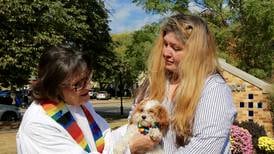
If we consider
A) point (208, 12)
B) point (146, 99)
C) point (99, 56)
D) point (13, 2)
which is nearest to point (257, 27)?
point (208, 12)

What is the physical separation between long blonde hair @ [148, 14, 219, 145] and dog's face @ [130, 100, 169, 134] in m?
0.12

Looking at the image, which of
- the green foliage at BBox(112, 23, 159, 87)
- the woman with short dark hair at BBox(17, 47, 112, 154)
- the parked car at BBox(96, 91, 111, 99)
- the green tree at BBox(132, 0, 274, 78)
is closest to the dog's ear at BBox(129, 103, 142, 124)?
the woman with short dark hair at BBox(17, 47, 112, 154)

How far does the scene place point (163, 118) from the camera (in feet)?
11.9

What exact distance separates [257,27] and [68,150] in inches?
1100

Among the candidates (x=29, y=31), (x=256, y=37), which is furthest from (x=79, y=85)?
(x=256, y=37)

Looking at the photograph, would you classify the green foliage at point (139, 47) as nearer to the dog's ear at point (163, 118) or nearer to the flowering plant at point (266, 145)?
the flowering plant at point (266, 145)

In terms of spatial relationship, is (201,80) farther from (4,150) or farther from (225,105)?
(4,150)

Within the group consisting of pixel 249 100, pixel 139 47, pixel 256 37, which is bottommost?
pixel 249 100

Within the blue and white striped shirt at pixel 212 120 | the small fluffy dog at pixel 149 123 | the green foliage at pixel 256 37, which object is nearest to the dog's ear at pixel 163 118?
the small fluffy dog at pixel 149 123

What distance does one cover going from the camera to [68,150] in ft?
10.8

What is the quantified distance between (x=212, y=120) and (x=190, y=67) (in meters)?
→ 0.37

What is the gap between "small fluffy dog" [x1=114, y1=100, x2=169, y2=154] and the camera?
12.0 ft

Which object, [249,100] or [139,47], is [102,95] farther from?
[249,100]

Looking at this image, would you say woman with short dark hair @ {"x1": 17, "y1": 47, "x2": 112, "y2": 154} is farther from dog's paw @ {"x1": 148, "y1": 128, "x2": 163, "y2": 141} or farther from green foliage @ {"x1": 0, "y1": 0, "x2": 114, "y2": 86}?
green foliage @ {"x1": 0, "y1": 0, "x2": 114, "y2": 86}
